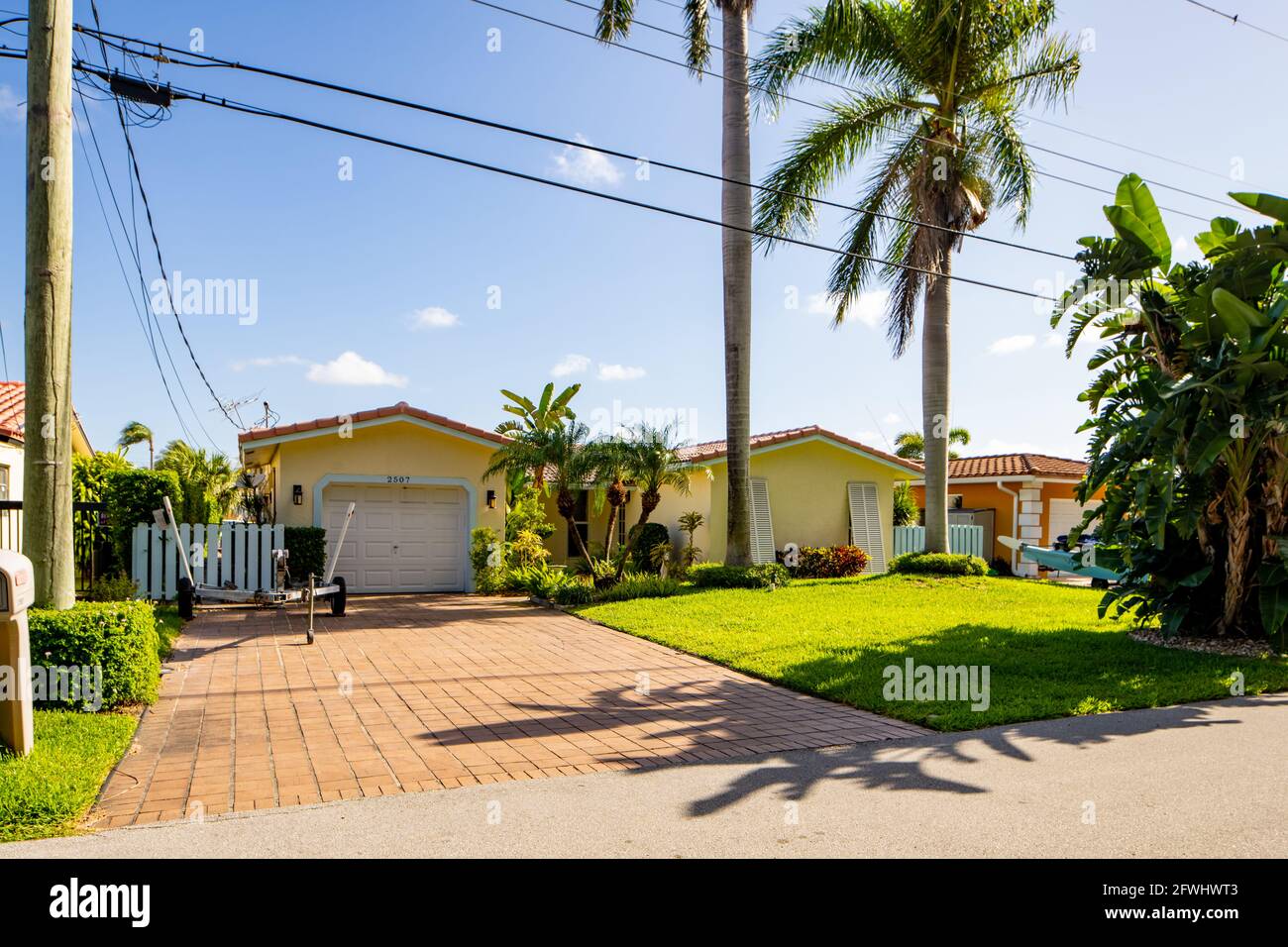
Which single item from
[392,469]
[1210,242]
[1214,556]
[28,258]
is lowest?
[1214,556]

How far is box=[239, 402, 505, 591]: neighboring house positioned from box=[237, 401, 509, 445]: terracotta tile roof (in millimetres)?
20

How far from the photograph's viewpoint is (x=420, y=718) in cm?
739

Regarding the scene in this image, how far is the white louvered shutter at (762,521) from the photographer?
21.8m

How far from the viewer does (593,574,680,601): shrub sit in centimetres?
1627

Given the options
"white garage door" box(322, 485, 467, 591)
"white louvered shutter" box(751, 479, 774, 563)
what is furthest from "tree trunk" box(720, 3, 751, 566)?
"white garage door" box(322, 485, 467, 591)

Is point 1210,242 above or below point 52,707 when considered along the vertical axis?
above

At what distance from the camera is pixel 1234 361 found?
31.4ft

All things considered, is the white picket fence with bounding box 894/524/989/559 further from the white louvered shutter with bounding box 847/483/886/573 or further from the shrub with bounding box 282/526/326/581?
the shrub with bounding box 282/526/326/581

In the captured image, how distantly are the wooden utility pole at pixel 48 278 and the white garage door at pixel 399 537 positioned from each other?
413 inches

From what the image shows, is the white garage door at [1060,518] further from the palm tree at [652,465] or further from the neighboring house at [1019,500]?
the palm tree at [652,465]
